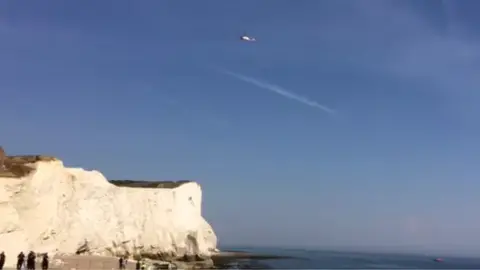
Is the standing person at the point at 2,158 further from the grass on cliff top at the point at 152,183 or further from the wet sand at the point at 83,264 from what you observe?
the grass on cliff top at the point at 152,183

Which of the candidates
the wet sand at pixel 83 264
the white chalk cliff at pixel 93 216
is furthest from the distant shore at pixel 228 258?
the wet sand at pixel 83 264

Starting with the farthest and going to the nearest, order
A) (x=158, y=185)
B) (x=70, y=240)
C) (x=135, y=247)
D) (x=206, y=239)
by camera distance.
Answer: (x=206, y=239) < (x=158, y=185) < (x=135, y=247) < (x=70, y=240)

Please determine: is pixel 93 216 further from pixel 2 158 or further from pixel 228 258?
pixel 228 258

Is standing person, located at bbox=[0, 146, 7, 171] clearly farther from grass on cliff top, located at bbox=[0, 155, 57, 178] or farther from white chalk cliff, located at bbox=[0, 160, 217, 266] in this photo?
white chalk cliff, located at bbox=[0, 160, 217, 266]

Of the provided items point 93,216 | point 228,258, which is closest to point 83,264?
point 93,216

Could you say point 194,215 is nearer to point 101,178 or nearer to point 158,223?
point 158,223

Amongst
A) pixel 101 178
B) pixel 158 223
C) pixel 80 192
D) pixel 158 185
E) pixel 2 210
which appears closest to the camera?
pixel 2 210

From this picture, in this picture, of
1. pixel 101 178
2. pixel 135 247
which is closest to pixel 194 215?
pixel 135 247
